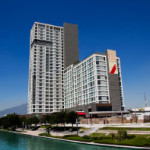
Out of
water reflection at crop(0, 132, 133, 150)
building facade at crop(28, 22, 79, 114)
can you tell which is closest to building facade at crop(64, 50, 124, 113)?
building facade at crop(28, 22, 79, 114)

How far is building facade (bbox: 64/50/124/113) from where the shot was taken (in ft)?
391

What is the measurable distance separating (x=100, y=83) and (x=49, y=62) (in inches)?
2702

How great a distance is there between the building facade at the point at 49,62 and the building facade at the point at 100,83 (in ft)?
121

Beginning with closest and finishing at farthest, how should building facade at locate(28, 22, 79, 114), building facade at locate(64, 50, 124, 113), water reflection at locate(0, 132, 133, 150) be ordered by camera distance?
water reflection at locate(0, 132, 133, 150)
building facade at locate(64, 50, 124, 113)
building facade at locate(28, 22, 79, 114)

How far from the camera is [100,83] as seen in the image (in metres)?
121

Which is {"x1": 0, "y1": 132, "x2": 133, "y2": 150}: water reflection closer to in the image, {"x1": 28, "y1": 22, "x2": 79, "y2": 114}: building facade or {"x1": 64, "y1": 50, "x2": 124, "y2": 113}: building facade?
{"x1": 64, "y1": 50, "x2": 124, "y2": 113}: building facade

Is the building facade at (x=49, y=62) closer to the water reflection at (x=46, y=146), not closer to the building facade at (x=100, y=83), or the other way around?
the building facade at (x=100, y=83)

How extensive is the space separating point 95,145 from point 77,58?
13604 cm

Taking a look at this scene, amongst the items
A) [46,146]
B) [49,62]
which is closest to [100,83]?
[49,62]

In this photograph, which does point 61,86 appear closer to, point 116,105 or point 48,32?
point 48,32

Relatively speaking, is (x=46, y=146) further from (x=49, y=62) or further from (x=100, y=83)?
(x=49, y=62)

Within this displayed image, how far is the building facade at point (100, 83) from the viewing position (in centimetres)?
11906

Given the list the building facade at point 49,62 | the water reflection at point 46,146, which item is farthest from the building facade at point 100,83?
the water reflection at point 46,146

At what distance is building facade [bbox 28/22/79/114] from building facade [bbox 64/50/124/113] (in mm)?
36837
